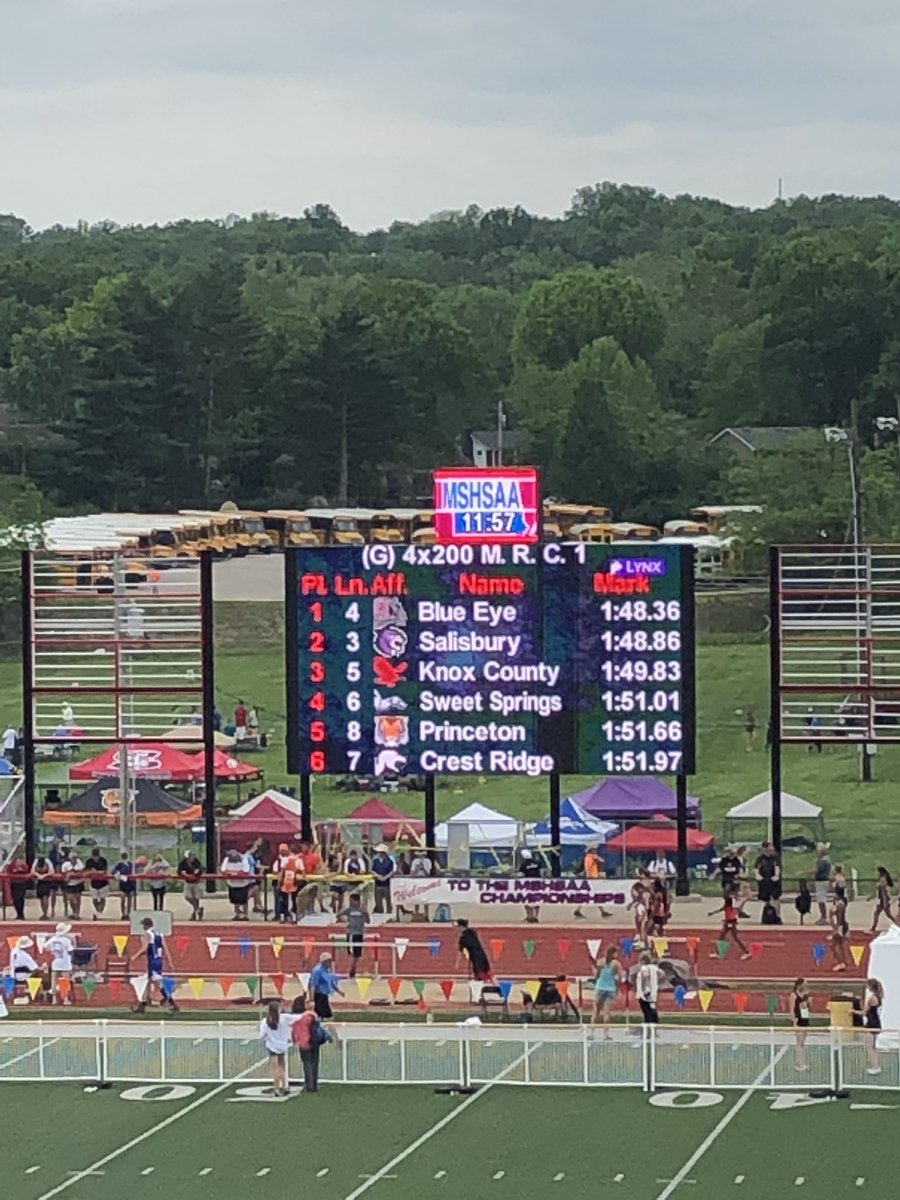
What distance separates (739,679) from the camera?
6259cm

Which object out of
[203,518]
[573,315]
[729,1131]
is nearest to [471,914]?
[729,1131]

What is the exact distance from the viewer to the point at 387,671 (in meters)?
32.2

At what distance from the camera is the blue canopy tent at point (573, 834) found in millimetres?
36688

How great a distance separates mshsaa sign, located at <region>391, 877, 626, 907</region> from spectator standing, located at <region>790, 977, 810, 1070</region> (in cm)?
499

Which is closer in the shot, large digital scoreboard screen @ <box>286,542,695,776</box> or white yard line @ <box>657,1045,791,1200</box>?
white yard line @ <box>657,1045,791,1200</box>

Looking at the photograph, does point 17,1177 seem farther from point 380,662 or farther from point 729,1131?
point 380,662

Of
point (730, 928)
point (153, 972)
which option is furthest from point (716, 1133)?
point (153, 972)

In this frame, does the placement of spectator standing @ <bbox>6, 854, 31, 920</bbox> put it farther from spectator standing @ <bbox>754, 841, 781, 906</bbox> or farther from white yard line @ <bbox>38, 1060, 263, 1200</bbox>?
spectator standing @ <bbox>754, 841, 781, 906</bbox>

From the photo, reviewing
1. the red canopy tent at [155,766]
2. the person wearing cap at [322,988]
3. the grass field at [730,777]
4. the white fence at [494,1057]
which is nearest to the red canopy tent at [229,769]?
the red canopy tent at [155,766]

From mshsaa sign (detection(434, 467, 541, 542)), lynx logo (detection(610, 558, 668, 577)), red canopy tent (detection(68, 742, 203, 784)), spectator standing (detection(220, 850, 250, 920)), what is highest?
mshsaa sign (detection(434, 467, 541, 542))

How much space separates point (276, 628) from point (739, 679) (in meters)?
15.4

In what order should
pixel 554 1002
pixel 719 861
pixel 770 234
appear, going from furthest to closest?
pixel 770 234 → pixel 719 861 → pixel 554 1002

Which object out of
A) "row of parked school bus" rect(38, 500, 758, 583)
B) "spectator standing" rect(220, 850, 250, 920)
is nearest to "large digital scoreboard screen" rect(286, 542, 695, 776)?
"spectator standing" rect(220, 850, 250, 920)

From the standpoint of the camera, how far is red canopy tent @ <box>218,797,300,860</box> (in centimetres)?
3878
